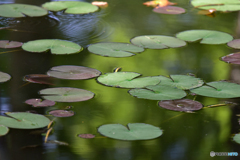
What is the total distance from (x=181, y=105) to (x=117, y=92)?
1.10 feet

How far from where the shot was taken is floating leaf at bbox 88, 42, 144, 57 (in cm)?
212

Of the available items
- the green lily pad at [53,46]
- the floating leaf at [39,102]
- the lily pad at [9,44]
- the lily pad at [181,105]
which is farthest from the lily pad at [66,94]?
the lily pad at [9,44]

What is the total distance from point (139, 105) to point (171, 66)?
1.66 ft

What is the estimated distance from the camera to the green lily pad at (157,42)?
2.27m

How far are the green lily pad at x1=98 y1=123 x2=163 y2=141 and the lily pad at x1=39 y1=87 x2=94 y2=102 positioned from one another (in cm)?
25

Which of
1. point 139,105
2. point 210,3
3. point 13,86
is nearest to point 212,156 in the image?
point 139,105

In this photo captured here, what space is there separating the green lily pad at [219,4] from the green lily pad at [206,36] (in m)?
0.67

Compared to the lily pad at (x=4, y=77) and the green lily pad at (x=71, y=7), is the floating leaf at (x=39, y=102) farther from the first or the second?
the green lily pad at (x=71, y=7)

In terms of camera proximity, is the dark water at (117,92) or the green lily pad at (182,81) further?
the green lily pad at (182,81)

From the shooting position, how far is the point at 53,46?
2.17m

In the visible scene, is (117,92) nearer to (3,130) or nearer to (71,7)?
(3,130)

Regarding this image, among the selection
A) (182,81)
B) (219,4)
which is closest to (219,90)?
(182,81)

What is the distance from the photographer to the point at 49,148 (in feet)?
4.27

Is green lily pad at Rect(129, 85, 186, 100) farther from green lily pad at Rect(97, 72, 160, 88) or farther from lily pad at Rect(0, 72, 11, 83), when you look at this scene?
lily pad at Rect(0, 72, 11, 83)
